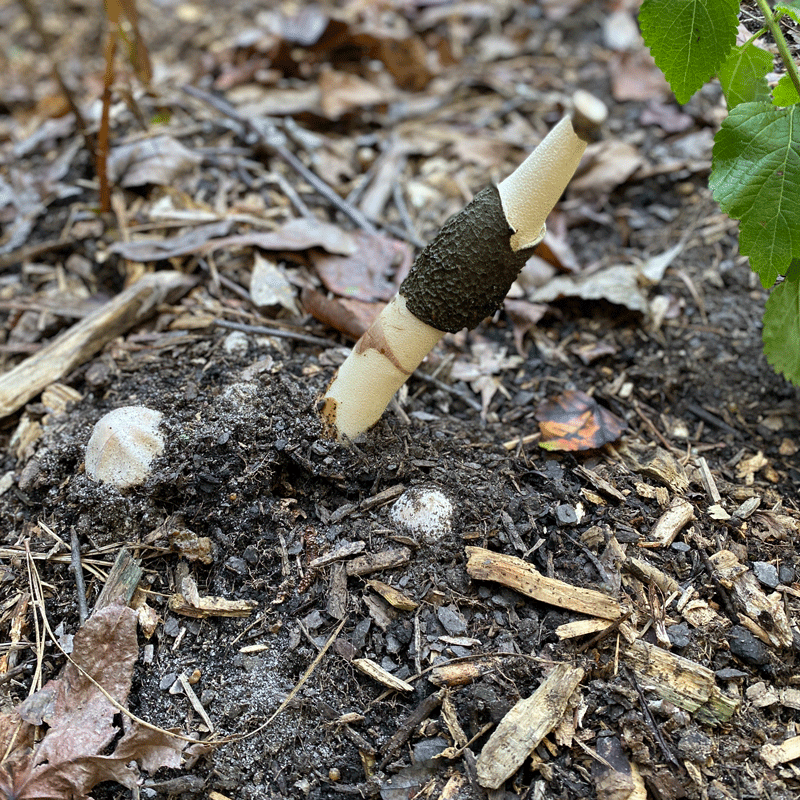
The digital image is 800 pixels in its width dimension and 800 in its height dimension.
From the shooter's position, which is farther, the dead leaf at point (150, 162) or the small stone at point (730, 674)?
the dead leaf at point (150, 162)

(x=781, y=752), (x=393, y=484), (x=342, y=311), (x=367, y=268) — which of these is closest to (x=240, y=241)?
(x=367, y=268)

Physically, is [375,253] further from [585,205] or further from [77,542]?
[77,542]

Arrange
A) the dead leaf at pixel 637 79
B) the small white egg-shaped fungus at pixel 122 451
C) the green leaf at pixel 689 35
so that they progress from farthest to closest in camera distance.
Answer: the dead leaf at pixel 637 79 < the small white egg-shaped fungus at pixel 122 451 < the green leaf at pixel 689 35

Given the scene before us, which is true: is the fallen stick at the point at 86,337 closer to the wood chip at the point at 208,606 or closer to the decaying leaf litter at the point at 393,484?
the decaying leaf litter at the point at 393,484

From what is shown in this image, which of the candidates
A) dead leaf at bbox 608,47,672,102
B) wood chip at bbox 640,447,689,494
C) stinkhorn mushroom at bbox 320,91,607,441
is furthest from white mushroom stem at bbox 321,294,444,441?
dead leaf at bbox 608,47,672,102

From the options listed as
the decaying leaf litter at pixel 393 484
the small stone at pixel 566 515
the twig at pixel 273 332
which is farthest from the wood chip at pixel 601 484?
the twig at pixel 273 332

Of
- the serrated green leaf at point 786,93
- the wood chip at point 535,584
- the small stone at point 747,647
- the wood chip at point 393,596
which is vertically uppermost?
the serrated green leaf at point 786,93
